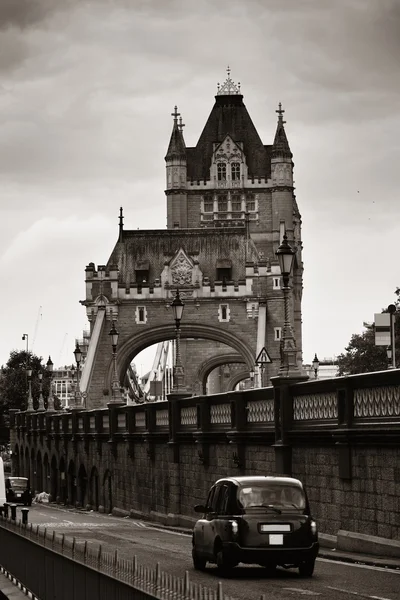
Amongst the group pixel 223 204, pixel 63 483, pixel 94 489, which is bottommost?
pixel 94 489

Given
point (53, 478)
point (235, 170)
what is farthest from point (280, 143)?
point (53, 478)

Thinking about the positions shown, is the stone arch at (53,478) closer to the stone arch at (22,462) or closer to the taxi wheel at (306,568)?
the stone arch at (22,462)

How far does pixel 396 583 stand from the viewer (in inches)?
838

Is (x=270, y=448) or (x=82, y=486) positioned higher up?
(x=270, y=448)

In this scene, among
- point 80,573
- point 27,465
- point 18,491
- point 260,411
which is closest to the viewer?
point 80,573

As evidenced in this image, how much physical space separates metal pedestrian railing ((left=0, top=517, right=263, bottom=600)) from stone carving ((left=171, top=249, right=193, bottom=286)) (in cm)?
9939

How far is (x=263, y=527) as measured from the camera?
73.8 feet

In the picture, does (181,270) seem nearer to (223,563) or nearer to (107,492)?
(107,492)

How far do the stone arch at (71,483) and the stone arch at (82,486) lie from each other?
99.7 inches

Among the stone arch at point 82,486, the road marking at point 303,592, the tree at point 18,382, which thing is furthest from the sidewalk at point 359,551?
the tree at point 18,382

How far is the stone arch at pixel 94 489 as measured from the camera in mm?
68719

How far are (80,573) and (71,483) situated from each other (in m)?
66.5

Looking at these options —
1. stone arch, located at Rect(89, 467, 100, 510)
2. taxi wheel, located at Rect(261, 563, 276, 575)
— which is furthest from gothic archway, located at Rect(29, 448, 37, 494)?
taxi wheel, located at Rect(261, 563, 276, 575)

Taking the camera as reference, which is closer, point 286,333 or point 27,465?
point 286,333
